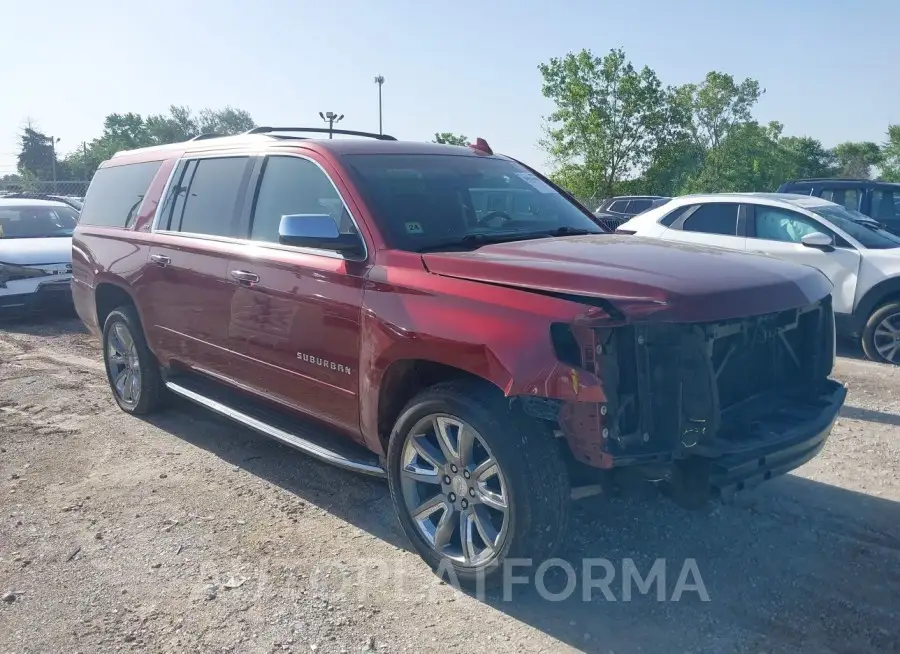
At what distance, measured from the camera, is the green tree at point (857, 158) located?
190 feet

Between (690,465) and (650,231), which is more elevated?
(650,231)

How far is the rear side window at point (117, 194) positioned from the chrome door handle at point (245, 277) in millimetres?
1712

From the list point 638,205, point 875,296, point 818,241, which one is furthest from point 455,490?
point 638,205

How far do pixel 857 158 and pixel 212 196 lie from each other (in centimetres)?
6811

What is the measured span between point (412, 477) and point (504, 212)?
5.38 ft

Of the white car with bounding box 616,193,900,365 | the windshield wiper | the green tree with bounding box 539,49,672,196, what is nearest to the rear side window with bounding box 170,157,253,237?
the windshield wiper

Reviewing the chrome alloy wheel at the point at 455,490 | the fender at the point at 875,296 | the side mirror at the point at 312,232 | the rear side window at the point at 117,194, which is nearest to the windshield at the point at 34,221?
the rear side window at the point at 117,194

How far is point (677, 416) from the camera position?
9.90ft

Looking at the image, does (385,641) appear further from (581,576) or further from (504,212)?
(504,212)

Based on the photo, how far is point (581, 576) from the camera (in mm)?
3562

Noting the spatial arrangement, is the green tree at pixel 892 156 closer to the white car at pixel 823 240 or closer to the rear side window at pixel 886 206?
the rear side window at pixel 886 206

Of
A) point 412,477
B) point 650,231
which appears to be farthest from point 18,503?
point 650,231

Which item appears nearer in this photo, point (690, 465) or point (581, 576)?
point (690, 465)

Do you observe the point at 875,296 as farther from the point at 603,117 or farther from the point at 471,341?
the point at 603,117
